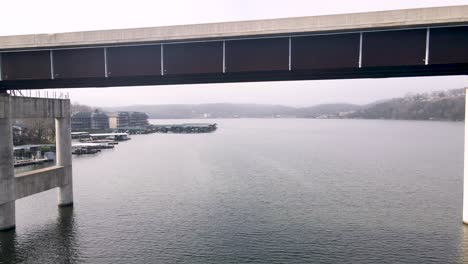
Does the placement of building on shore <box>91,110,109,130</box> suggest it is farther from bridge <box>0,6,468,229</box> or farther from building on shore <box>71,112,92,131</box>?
bridge <box>0,6,468,229</box>

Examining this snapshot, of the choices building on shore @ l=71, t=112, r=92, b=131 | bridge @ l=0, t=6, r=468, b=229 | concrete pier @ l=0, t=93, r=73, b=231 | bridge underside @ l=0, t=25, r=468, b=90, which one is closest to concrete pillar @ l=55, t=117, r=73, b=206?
concrete pier @ l=0, t=93, r=73, b=231

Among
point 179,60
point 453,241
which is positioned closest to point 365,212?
point 453,241

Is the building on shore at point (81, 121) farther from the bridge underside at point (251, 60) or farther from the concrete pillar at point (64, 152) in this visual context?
the bridge underside at point (251, 60)

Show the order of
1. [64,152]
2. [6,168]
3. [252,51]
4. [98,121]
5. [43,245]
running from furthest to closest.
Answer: [98,121], [64,152], [6,168], [43,245], [252,51]

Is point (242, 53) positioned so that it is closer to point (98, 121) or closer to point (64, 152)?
point (64, 152)

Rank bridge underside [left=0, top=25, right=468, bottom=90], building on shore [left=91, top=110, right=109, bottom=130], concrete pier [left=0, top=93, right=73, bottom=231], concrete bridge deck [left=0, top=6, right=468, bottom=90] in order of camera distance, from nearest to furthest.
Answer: concrete bridge deck [left=0, top=6, right=468, bottom=90]
bridge underside [left=0, top=25, right=468, bottom=90]
concrete pier [left=0, top=93, right=73, bottom=231]
building on shore [left=91, top=110, right=109, bottom=130]

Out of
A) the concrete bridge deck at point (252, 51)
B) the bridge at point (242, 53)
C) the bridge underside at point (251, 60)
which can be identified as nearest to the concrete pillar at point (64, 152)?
the bridge at point (242, 53)

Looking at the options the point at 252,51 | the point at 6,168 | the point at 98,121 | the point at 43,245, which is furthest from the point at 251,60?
the point at 98,121
